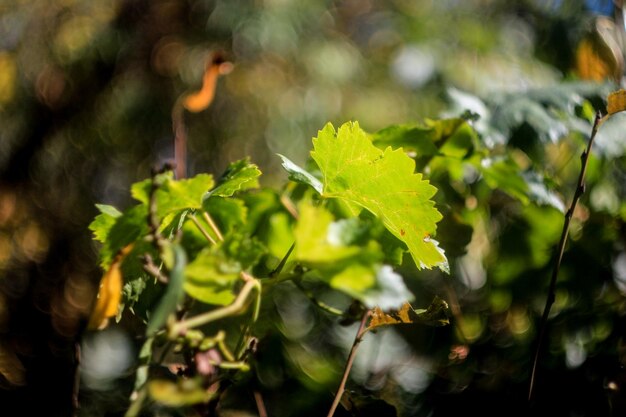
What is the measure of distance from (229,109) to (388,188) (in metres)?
2.28

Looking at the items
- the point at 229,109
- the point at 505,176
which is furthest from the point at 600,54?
the point at 229,109

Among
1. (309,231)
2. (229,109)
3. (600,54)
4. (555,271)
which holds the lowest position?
(229,109)

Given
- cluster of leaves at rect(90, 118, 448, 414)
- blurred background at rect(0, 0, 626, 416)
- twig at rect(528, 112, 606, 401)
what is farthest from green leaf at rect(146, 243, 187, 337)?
blurred background at rect(0, 0, 626, 416)

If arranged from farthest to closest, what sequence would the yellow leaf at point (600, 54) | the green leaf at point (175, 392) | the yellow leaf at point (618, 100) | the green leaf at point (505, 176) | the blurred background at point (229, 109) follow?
the yellow leaf at point (600, 54) < the blurred background at point (229, 109) < the green leaf at point (505, 176) < the yellow leaf at point (618, 100) < the green leaf at point (175, 392)

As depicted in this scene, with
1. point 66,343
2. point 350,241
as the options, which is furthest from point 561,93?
point 66,343

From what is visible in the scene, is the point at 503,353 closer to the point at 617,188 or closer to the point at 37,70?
the point at 617,188

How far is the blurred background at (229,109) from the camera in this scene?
814 mm

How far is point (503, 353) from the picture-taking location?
714 millimetres

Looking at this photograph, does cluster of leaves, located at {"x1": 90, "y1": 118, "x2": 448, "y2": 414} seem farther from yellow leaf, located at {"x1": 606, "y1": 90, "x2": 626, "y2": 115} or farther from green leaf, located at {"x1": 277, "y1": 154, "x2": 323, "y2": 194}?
yellow leaf, located at {"x1": 606, "y1": 90, "x2": 626, "y2": 115}

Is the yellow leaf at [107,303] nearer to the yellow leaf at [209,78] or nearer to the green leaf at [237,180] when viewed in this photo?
the green leaf at [237,180]

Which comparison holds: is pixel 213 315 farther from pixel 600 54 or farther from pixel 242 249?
pixel 600 54

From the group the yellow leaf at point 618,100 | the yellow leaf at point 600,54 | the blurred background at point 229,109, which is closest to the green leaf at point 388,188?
the yellow leaf at point 618,100

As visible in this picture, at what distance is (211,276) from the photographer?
310 millimetres

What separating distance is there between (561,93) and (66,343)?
1668 mm
